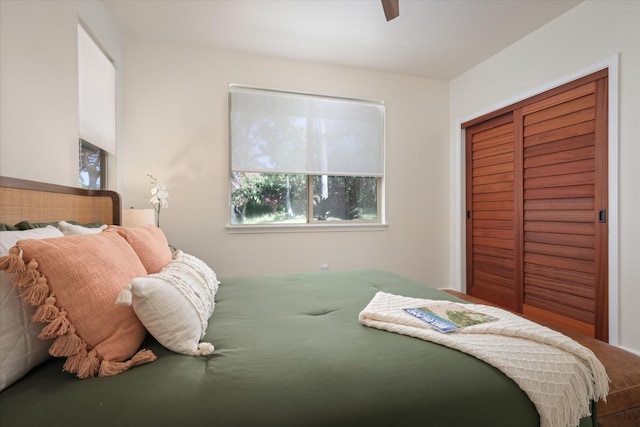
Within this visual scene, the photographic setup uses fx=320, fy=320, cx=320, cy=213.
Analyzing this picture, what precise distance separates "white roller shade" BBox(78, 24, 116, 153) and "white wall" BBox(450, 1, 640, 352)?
3.67 metres

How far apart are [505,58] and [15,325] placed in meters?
4.08

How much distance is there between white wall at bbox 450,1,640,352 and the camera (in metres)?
2.21

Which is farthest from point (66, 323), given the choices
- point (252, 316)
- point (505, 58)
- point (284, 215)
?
point (505, 58)

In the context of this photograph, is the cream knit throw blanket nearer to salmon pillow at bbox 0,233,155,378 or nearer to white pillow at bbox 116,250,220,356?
white pillow at bbox 116,250,220,356

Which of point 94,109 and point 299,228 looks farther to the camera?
point 299,228

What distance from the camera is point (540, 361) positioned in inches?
36.9

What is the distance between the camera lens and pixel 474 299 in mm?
3625

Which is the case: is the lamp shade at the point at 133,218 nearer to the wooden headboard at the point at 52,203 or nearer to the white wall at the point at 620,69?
the wooden headboard at the point at 52,203

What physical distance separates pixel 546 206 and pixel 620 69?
1.14 m

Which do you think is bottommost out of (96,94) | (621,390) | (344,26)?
(621,390)

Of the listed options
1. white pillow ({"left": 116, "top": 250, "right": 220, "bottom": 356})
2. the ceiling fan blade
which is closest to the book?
white pillow ({"left": 116, "top": 250, "right": 220, "bottom": 356})

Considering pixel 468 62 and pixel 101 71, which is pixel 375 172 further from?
pixel 101 71

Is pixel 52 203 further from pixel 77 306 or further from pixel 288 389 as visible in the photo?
pixel 288 389

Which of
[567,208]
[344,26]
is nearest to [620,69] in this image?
[567,208]
